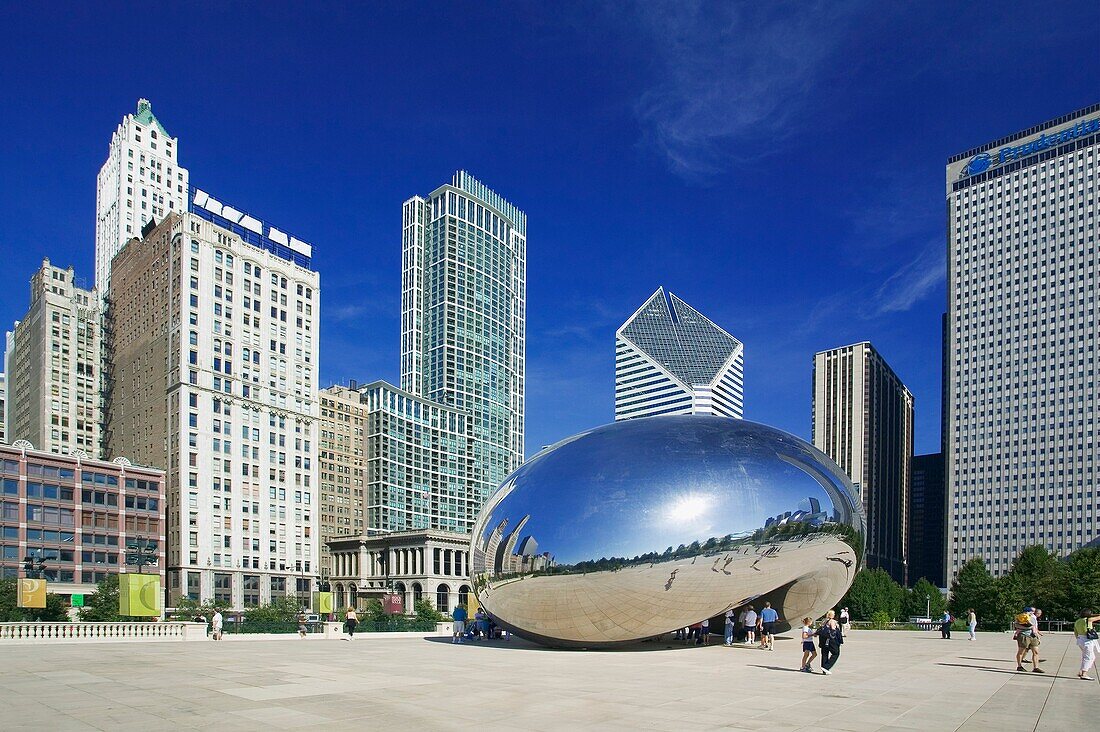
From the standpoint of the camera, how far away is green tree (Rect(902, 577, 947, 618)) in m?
105

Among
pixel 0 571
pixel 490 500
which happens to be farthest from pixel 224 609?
pixel 490 500

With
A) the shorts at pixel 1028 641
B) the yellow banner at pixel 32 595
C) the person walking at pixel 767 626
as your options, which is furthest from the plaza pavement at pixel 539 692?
the yellow banner at pixel 32 595

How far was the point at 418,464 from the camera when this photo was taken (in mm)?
180625

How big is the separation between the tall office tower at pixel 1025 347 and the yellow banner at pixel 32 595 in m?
161

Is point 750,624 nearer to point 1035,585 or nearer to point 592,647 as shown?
point 592,647

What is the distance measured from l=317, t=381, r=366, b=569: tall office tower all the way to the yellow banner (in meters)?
117

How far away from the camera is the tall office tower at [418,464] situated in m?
172

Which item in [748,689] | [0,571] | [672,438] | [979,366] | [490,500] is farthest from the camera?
[979,366]

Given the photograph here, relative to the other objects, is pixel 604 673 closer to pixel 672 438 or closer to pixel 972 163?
pixel 672 438

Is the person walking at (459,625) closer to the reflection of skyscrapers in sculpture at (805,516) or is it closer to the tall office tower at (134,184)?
the reflection of skyscrapers in sculpture at (805,516)

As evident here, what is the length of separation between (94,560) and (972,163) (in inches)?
7005

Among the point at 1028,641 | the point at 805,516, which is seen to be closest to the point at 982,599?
the point at 805,516

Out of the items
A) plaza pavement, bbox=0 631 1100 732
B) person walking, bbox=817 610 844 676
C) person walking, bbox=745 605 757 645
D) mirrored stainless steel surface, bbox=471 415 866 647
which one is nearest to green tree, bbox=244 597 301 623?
plaza pavement, bbox=0 631 1100 732

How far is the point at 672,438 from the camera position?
2881 centimetres
